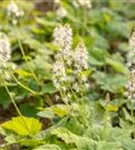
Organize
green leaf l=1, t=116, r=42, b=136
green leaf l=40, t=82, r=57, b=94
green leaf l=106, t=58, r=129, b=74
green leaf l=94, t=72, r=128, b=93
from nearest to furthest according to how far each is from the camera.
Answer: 1. green leaf l=1, t=116, r=42, b=136
2. green leaf l=40, t=82, r=57, b=94
3. green leaf l=94, t=72, r=128, b=93
4. green leaf l=106, t=58, r=129, b=74

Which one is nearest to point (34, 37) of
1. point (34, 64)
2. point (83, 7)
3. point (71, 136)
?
point (83, 7)

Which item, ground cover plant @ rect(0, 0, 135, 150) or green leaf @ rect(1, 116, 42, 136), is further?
green leaf @ rect(1, 116, 42, 136)

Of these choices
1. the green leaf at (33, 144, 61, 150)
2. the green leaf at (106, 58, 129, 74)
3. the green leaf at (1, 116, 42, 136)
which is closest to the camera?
the green leaf at (33, 144, 61, 150)

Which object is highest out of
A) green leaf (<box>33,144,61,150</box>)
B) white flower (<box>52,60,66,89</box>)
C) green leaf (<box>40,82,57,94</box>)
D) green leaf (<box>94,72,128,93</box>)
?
white flower (<box>52,60,66,89</box>)

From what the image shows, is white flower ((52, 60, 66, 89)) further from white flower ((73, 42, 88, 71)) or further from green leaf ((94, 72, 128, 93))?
green leaf ((94, 72, 128, 93))

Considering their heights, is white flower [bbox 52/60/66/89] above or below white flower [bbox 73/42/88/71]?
below

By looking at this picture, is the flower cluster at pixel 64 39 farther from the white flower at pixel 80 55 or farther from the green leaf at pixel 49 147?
the green leaf at pixel 49 147

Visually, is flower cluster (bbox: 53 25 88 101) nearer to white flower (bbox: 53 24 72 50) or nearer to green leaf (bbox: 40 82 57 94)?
white flower (bbox: 53 24 72 50)

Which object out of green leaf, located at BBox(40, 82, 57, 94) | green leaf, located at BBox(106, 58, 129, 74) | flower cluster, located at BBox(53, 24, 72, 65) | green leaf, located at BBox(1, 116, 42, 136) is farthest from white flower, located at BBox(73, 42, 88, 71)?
green leaf, located at BBox(106, 58, 129, 74)

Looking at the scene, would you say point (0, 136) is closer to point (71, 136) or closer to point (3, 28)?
point (71, 136)
